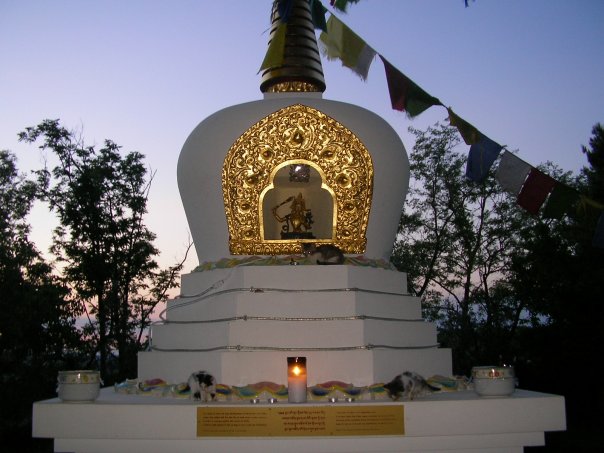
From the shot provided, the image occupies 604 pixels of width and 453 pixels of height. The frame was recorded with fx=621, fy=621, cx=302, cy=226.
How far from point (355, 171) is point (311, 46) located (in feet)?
5.88

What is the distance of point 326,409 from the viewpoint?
183 inches

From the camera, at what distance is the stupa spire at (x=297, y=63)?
6969 millimetres

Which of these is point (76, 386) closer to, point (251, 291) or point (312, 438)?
point (251, 291)

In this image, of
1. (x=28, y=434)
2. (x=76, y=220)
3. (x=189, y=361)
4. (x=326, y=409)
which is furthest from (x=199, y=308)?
(x=76, y=220)

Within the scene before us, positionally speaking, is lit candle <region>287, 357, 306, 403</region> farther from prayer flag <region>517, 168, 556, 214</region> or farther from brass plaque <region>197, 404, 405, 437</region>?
prayer flag <region>517, 168, 556, 214</region>

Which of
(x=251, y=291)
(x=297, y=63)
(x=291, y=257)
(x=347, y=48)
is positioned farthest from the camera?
(x=347, y=48)

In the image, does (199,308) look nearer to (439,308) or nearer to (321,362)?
(321,362)

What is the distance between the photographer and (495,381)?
4.97 meters

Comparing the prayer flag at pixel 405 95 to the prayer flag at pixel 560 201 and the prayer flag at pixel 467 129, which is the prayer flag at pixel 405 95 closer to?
the prayer flag at pixel 467 129

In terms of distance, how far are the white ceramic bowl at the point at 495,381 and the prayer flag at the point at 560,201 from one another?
2.14m

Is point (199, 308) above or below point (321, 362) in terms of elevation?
above

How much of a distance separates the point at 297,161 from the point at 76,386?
2.92 metres

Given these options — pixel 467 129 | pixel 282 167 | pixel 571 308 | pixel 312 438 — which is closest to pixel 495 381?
pixel 312 438

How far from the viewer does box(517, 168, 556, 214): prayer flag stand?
20.8 ft
